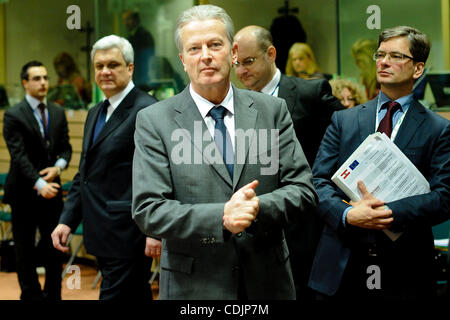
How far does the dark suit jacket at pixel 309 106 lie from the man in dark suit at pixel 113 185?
2.45ft

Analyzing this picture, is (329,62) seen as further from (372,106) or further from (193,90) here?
(193,90)

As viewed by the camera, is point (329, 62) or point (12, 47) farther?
point (12, 47)

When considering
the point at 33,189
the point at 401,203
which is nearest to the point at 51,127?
the point at 33,189

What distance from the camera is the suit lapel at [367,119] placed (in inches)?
99.1

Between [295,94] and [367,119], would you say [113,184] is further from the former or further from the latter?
[367,119]

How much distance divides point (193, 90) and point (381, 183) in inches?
34.4

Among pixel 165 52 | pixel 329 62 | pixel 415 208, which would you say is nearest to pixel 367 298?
pixel 415 208

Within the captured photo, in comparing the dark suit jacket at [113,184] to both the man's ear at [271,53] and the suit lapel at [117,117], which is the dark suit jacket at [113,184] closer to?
the suit lapel at [117,117]

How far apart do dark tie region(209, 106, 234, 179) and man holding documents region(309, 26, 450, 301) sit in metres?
0.61

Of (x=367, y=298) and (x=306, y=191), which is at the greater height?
(x=306, y=191)

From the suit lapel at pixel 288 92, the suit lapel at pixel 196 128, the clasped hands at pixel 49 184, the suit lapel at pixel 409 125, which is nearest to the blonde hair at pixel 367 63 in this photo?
the suit lapel at pixel 288 92

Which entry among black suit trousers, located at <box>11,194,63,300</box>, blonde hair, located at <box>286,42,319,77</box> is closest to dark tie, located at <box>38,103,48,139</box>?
black suit trousers, located at <box>11,194,63,300</box>
